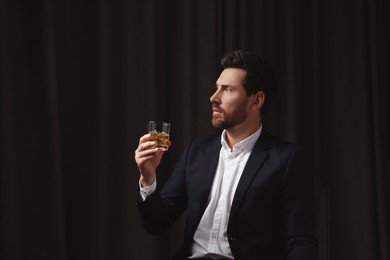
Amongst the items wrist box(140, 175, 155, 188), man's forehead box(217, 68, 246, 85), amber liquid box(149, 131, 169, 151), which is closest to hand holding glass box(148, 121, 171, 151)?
amber liquid box(149, 131, 169, 151)

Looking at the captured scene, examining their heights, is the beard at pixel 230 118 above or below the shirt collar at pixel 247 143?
above

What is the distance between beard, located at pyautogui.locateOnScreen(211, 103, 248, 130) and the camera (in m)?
2.09

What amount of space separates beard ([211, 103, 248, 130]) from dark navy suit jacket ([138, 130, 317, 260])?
Result: 13 centimetres

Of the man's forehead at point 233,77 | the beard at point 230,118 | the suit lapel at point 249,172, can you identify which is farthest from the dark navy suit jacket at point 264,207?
the man's forehead at point 233,77

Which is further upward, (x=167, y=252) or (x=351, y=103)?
(x=351, y=103)

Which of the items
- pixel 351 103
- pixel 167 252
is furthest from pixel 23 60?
pixel 351 103

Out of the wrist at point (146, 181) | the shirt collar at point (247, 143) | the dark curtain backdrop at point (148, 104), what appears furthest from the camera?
the dark curtain backdrop at point (148, 104)

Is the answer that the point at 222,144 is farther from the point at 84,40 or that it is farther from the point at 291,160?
the point at 84,40

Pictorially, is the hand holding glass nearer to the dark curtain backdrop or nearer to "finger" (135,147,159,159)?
"finger" (135,147,159,159)

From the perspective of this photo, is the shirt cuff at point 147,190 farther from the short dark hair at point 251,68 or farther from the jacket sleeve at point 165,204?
the short dark hair at point 251,68

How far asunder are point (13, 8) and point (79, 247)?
1.22 metres

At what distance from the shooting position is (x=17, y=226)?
2.33 m

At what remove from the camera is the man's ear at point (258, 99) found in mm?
2176

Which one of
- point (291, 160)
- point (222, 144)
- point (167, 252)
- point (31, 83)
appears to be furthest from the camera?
point (167, 252)
